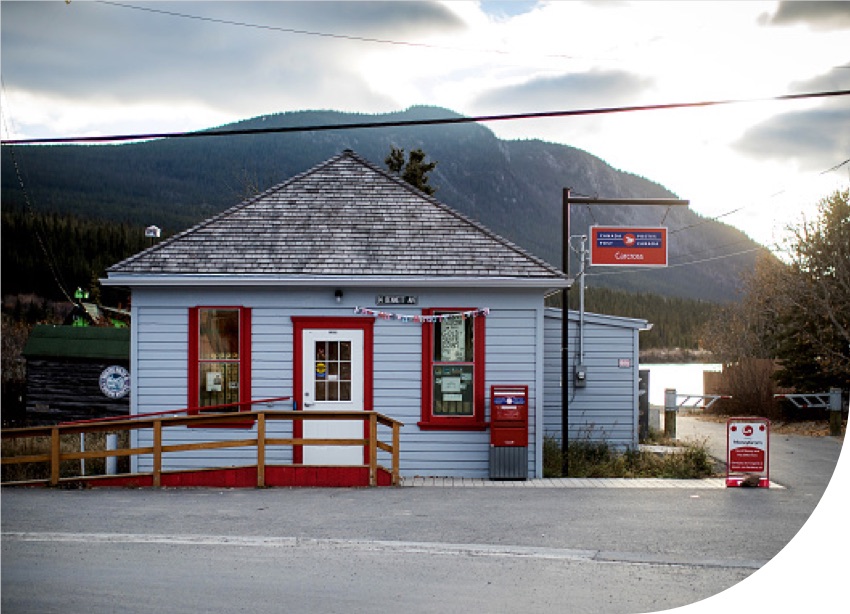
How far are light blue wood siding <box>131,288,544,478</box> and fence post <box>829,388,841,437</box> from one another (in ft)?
11.9

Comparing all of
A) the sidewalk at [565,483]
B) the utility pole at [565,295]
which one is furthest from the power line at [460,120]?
the sidewalk at [565,483]

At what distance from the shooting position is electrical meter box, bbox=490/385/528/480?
12.5m

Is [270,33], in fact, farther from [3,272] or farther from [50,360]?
[50,360]

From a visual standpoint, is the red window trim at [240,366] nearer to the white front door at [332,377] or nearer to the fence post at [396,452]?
the white front door at [332,377]

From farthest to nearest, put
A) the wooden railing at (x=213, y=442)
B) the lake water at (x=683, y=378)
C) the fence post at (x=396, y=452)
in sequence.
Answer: the lake water at (x=683, y=378) → the fence post at (x=396, y=452) → the wooden railing at (x=213, y=442)

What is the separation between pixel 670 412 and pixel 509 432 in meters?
6.55

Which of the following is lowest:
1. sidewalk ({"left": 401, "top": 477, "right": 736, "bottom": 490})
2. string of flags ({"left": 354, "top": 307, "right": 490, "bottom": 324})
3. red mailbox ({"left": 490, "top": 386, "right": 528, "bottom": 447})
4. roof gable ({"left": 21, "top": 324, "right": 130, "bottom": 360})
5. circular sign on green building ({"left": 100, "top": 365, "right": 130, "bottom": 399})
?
sidewalk ({"left": 401, "top": 477, "right": 736, "bottom": 490})

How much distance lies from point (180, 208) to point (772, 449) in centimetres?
837

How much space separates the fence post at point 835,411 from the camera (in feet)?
34.9

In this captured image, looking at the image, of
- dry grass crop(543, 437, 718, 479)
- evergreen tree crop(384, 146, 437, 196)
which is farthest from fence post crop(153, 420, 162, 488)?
evergreen tree crop(384, 146, 437, 196)

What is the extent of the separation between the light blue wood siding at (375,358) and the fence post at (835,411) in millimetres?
3616

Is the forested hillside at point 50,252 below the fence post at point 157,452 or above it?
above

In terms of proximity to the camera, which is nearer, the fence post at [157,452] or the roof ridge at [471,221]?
the fence post at [157,452]

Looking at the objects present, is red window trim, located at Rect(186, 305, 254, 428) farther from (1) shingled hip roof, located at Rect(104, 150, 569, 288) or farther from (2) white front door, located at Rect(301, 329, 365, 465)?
(2) white front door, located at Rect(301, 329, 365, 465)
